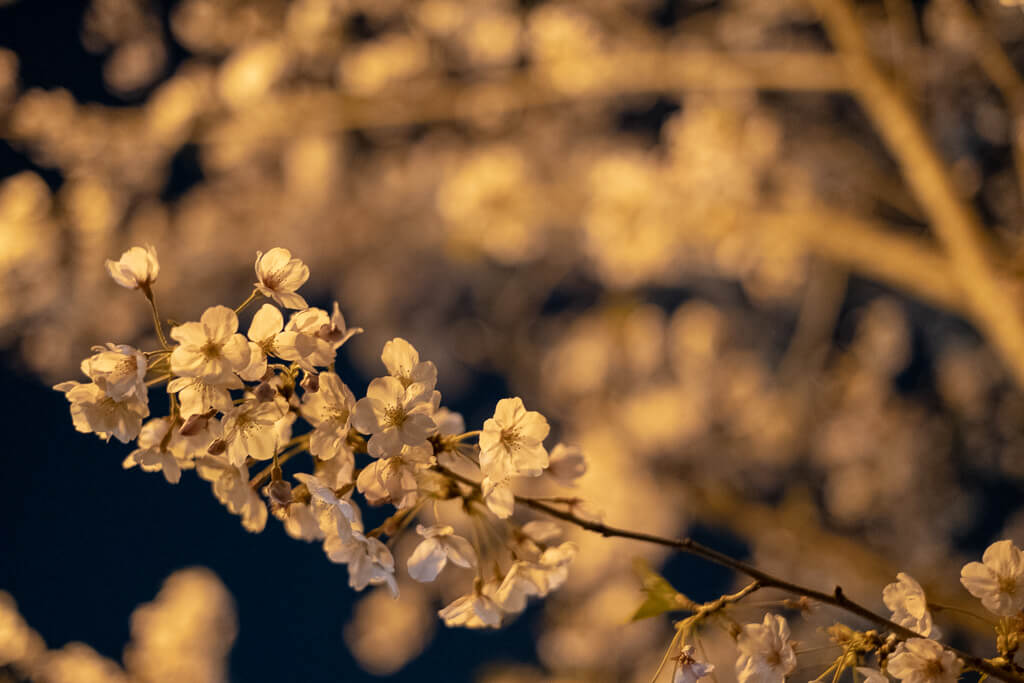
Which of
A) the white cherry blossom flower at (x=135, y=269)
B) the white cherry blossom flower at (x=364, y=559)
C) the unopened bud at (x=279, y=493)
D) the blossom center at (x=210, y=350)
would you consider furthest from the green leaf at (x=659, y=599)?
the white cherry blossom flower at (x=135, y=269)

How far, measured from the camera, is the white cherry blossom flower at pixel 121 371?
557 mm

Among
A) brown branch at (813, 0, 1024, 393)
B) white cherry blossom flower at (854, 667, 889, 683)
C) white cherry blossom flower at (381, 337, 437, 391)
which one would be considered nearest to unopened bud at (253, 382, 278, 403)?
white cherry blossom flower at (381, 337, 437, 391)

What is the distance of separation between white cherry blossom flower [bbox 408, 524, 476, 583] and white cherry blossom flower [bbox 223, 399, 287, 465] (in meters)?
0.16

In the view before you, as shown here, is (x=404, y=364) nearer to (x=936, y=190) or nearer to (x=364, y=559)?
(x=364, y=559)

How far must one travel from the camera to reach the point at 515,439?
2.06ft

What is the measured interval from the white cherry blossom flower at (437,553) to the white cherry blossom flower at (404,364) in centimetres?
15

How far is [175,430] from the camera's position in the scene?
0.60m

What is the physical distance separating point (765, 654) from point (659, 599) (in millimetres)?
116

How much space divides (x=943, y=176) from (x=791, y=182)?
3.45ft

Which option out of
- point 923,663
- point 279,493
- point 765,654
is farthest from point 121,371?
point 923,663

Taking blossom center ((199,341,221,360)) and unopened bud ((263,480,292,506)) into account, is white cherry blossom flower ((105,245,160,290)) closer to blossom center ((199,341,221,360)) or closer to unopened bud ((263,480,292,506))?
blossom center ((199,341,221,360))

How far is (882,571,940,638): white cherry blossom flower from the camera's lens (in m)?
0.60

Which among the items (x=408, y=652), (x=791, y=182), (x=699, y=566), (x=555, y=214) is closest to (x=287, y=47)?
(x=555, y=214)

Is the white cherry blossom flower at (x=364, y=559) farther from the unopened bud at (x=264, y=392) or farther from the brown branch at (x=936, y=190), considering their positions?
the brown branch at (x=936, y=190)
